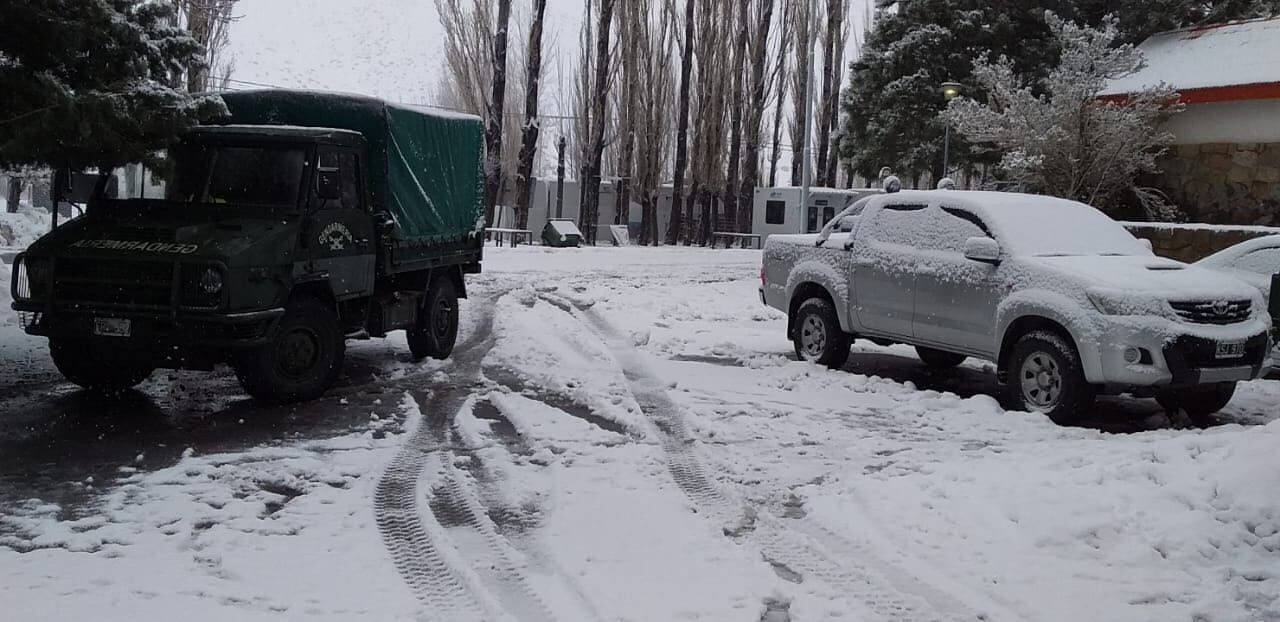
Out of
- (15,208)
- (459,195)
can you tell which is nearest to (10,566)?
(459,195)

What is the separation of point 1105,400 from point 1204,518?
501 cm

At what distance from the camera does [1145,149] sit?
21156mm

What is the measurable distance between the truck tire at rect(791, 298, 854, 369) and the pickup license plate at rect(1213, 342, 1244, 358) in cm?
380

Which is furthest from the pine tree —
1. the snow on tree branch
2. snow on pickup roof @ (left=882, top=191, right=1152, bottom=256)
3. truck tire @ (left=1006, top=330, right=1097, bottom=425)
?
the snow on tree branch

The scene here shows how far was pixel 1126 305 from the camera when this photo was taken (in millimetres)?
8656

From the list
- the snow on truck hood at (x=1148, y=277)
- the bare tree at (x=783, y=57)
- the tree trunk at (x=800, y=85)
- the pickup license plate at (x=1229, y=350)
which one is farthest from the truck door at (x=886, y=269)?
the bare tree at (x=783, y=57)

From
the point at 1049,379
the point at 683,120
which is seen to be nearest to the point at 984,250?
the point at 1049,379

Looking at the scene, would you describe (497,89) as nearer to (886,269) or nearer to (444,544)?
(886,269)

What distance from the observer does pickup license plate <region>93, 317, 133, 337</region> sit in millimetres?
8406

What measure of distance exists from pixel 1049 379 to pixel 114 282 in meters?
7.60

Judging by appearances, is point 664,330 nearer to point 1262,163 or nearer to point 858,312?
point 858,312

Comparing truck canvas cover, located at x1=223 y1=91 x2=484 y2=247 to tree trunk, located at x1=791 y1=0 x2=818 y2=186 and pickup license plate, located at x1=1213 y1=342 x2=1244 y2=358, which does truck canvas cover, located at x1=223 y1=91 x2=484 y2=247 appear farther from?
tree trunk, located at x1=791 y1=0 x2=818 y2=186

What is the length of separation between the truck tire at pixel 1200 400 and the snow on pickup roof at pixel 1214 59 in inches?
472

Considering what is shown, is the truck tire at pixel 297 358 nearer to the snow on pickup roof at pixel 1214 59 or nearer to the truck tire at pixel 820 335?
the truck tire at pixel 820 335
